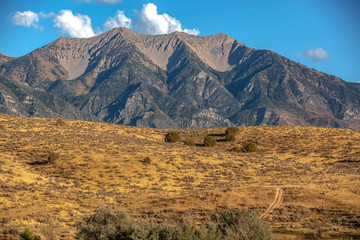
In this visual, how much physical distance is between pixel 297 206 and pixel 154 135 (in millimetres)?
55118

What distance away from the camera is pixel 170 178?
4978cm

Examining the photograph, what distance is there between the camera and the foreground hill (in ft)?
102

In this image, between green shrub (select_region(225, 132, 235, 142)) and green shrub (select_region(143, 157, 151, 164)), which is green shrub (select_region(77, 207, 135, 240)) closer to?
green shrub (select_region(143, 157, 151, 164))

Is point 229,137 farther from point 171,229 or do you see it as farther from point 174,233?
point 174,233

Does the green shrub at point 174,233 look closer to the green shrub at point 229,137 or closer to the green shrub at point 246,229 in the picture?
the green shrub at point 246,229

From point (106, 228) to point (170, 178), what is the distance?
26.0 metres

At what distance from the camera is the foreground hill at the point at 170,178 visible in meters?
31.2

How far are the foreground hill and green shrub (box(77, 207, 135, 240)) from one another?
153 cm

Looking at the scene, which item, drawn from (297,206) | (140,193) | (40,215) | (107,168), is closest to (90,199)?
(140,193)

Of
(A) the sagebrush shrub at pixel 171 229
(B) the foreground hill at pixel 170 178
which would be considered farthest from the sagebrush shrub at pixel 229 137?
(A) the sagebrush shrub at pixel 171 229

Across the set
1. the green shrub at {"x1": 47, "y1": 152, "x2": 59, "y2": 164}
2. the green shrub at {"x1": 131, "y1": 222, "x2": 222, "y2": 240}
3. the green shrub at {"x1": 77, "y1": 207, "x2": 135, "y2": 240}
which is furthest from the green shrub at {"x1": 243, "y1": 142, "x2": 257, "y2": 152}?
the green shrub at {"x1": 131, "y1": 222, "x2": 222, "y2": 240}

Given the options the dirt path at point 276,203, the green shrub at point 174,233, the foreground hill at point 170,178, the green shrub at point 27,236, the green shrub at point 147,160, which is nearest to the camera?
the green shrub at point 174,233

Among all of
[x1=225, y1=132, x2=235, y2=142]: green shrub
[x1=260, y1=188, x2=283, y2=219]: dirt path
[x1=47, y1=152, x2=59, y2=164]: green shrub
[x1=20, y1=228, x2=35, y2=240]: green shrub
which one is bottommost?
[x1=20, y1=228, x2=35, y2=240]: green shrub

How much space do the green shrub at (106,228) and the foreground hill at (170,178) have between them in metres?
1.53
